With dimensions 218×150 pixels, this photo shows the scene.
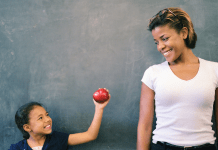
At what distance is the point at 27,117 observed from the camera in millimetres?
1344

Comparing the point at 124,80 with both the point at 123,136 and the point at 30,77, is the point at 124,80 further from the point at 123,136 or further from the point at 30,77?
the point at 30,77

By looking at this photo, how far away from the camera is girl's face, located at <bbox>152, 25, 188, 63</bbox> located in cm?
106

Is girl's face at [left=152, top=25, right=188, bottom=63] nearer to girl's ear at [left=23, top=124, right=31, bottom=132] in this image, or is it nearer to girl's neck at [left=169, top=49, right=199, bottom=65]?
girl's neck at [left=169, top=49, right=199, bottom=65]

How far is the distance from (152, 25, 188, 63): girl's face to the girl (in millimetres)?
595

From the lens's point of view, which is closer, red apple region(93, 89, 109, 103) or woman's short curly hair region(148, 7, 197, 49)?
woman's short curly hair region(148, 7, 197, 49)

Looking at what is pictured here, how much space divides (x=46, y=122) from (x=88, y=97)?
1.38ft

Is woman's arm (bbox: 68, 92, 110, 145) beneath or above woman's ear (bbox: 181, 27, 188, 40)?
beneath

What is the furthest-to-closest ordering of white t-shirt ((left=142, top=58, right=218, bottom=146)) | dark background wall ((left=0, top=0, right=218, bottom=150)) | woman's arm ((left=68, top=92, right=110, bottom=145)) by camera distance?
1. dark background wall ((left=0, top=0, right=218, bottom=150))
2. woman's arm ((left=68, top=92, right=110, bottom=145))
3. white t-shirt ((left=142, top=58, right=218, bottom=146))

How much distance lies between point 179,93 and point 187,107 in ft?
0.34

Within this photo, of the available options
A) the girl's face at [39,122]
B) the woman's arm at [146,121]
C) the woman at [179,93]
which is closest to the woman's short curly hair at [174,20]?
the woman at [179,93]

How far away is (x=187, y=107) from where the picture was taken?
1.03 m

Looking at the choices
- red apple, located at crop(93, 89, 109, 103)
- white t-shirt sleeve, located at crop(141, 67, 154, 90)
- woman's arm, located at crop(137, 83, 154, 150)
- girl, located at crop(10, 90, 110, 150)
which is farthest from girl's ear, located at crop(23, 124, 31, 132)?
white t-shirt sleeve, located at crop(141, 67, 154, 90)

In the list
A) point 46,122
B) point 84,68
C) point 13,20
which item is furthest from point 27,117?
point 13,20

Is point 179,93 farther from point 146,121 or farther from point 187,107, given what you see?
point 146,121
